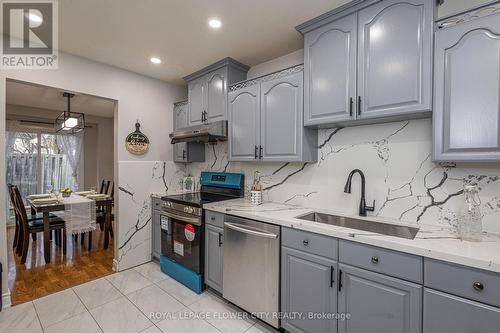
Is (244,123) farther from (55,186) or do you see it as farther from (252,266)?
(55,186)

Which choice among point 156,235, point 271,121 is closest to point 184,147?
point 156,235

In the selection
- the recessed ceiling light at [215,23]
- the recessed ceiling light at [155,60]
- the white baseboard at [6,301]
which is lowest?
the white baseboard at [6,301]

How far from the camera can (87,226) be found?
3410mm

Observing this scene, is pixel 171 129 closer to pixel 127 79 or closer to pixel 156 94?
pixel 156 94

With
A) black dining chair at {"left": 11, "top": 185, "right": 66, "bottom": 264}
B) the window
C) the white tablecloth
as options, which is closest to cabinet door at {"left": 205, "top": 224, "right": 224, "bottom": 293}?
the white tablecloth

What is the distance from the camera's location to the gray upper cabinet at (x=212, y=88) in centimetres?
266

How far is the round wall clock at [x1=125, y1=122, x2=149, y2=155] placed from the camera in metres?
2.96

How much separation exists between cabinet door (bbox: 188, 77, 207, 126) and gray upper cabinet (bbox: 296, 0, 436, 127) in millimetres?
1407

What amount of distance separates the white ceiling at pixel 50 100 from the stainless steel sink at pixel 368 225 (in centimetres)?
323

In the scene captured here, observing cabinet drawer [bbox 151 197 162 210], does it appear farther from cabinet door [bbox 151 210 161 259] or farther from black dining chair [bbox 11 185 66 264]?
black dining chair [bbox 11 185 66 264]

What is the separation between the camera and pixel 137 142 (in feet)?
9.92

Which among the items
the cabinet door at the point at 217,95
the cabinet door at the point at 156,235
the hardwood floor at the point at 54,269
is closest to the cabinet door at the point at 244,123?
the cabinet door at the point at 217,95

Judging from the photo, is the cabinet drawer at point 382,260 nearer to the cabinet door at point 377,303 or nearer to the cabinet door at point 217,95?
the cabinet door at point 377,303

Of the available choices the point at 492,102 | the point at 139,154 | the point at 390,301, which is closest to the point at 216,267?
the point at 390,301
